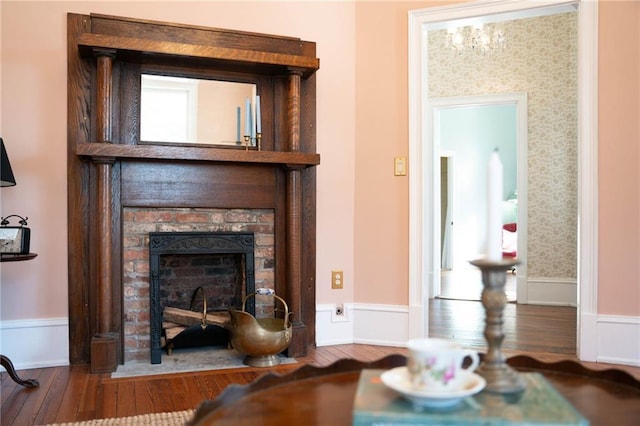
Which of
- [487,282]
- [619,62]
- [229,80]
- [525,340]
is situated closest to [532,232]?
[525,340]

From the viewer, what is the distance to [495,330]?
40.8 inches

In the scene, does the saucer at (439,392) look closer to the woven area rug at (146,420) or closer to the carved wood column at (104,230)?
the woven area rug at (146,420)

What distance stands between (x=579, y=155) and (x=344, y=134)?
1.43m

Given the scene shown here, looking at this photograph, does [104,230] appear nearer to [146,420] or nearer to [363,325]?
[146,420]

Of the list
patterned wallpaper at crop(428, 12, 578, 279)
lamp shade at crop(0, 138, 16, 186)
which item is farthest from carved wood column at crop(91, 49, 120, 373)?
patterned wallpaper at crop(428, 12, 578, 279)

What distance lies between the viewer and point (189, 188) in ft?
9.98

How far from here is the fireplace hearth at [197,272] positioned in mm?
2936

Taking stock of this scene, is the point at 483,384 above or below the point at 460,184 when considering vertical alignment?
below

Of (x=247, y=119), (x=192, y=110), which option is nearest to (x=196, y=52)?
(x=192, y=110)

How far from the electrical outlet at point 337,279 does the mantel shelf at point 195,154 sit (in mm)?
760

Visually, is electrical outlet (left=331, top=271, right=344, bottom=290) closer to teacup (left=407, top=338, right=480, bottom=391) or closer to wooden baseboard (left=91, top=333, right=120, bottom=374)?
wooden baseboard (left=91, top=333, right=120, bottom=374)

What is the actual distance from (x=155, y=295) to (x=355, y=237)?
1.31 m

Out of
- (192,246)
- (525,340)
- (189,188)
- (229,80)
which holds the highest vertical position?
(229,80)

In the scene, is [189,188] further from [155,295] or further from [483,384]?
[483,384]
